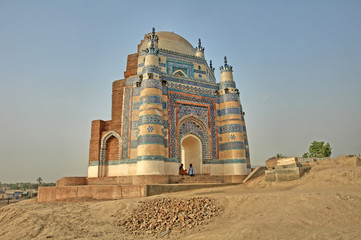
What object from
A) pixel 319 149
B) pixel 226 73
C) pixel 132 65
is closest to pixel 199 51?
pixel 226 73

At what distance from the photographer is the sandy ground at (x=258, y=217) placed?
15.3 ft

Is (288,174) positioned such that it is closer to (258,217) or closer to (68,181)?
(258,217)

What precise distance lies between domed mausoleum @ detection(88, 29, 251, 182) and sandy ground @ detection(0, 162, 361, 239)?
5.55 meters

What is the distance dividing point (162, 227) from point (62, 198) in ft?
24.1

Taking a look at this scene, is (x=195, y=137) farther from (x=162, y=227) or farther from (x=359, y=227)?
(x=359, y=227)

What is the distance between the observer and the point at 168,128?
15195 mm

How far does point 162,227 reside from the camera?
629 centimetres

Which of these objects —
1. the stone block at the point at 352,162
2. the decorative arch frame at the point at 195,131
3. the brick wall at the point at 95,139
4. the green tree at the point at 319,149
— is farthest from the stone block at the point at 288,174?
the green tree at the point at 319,149

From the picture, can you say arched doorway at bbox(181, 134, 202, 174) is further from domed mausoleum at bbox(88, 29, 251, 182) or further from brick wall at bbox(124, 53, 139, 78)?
brick wall at bbox(124, 53, 139, 78)

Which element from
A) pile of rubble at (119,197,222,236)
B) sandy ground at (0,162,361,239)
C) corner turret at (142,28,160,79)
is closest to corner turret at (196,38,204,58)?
corner turret at (142,28,160,79)

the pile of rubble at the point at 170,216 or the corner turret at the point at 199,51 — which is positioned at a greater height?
the corner turret at the point at 199,51

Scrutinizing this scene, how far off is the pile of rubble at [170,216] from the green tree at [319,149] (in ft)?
119

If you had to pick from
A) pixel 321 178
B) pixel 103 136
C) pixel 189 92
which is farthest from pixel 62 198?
pixel 321 178

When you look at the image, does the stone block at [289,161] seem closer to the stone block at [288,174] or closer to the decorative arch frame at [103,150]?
the stone block at [288,174]
